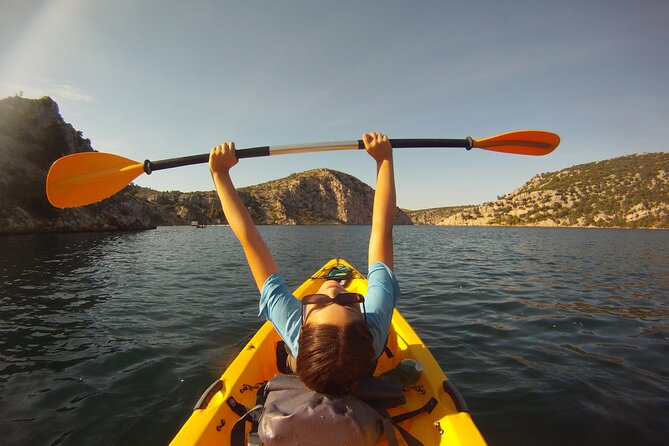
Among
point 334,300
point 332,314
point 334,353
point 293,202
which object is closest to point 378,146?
point 334,300

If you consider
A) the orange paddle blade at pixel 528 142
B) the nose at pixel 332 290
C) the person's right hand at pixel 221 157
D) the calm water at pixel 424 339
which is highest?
the orange paddle blade at pixel 528 142

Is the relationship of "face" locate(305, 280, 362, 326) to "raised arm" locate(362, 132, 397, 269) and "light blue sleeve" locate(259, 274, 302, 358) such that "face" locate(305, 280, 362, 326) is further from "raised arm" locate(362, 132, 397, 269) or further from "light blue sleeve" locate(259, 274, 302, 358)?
"raised arm" locate(362, 132, 397, 269)

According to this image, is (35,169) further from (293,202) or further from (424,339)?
(293,202)

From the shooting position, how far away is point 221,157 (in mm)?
2820

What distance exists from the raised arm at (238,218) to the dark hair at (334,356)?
78 cm

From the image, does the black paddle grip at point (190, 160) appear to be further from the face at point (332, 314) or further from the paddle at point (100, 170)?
the face at point (332, 314)

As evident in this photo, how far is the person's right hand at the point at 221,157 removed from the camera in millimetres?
2814

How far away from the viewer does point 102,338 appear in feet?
22.0

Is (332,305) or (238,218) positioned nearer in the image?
(332,305)

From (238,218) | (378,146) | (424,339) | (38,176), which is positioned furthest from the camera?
(38,176)

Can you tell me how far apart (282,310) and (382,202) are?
1207 mm

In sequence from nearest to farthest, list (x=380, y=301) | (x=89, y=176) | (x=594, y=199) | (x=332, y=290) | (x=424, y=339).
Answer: (x=332, y=290) < (x=380, y=301) < (x=89, y=176) < (x=424, y=339) < (x=594, y=199)

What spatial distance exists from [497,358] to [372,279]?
4.67 m

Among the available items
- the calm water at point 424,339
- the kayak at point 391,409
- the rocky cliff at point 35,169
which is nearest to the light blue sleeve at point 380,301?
the kayak at point 391,409
